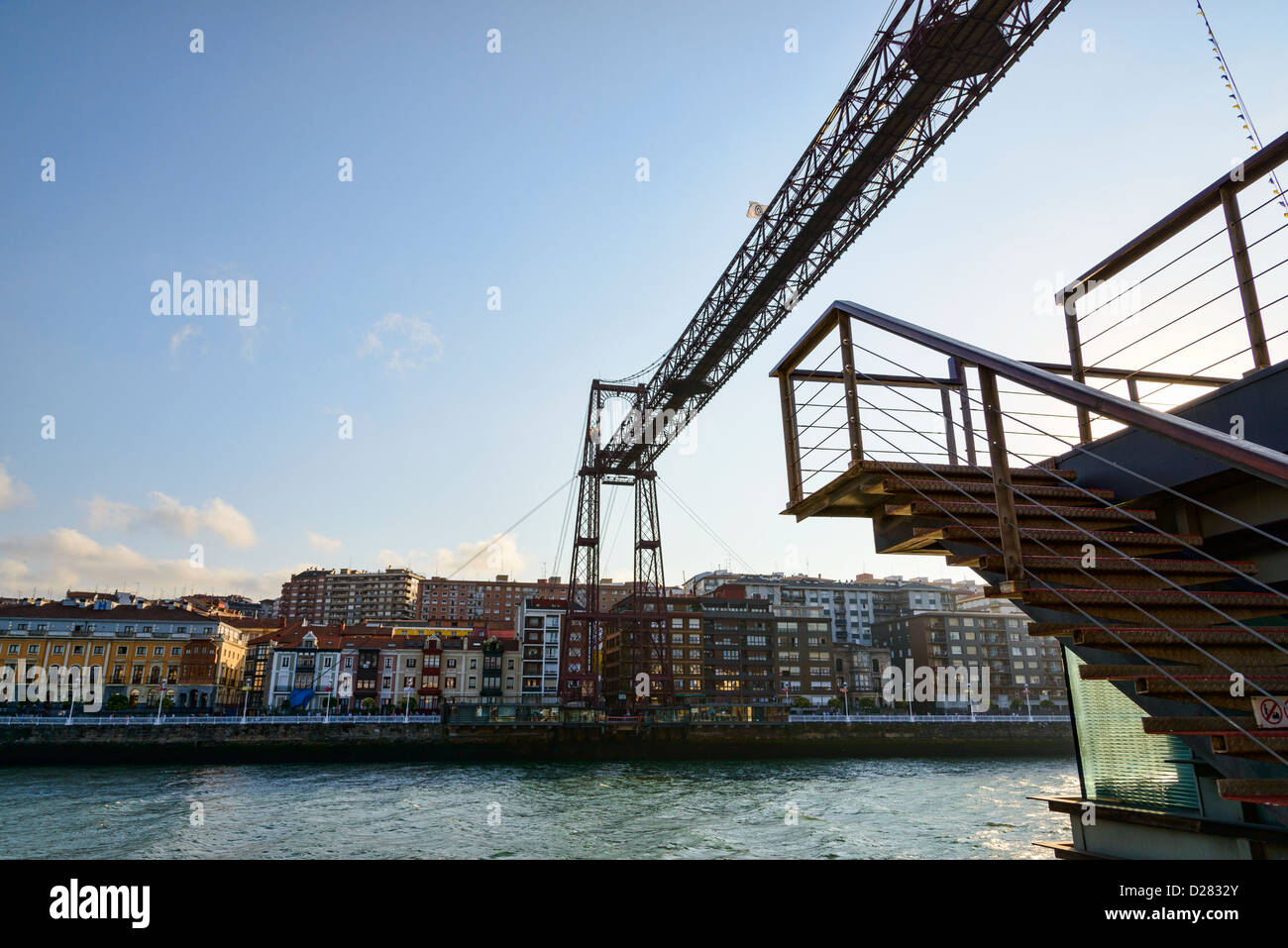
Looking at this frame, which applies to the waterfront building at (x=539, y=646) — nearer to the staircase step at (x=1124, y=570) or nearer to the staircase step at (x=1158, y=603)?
the staircase step at (x=1124, y=570)

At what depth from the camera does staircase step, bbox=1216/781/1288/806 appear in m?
2.49

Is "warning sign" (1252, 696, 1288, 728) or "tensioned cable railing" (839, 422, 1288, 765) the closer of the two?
"tensioned cable railing" (839, 422, 1288, 765)

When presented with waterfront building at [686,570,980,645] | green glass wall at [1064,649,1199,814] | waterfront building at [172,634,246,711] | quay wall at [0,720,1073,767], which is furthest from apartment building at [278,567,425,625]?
green glass wall at [1064,649,1199,814]

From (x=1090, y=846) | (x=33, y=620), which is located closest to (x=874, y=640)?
(x=33, y=620)

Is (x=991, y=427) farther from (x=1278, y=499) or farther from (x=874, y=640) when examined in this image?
(x=874, y=640)

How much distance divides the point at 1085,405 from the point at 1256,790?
143 cm

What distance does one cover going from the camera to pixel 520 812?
728 inches

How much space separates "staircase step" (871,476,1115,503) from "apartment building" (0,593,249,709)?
198ft

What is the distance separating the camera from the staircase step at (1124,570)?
3695 mm

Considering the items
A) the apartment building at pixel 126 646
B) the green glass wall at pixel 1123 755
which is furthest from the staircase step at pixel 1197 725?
the apartment building at pixel 126 646

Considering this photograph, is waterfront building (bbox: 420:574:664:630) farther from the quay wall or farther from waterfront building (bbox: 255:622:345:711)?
the quay wall

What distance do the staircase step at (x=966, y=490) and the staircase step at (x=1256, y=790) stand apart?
6.55 feet

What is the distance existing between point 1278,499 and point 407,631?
6730 cm

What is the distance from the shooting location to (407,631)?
6519 centimetres
